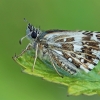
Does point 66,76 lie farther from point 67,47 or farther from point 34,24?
point 34,24

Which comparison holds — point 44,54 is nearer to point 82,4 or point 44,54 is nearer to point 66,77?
point 66,77

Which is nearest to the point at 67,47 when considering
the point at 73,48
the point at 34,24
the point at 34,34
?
the point at 73,48

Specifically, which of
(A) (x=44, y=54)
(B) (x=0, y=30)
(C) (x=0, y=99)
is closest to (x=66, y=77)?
(A) (x=44, y=54)

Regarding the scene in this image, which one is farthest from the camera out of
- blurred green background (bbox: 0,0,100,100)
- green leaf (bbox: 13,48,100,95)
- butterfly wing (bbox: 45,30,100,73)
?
blurred green background (bbox: 0,0,100,100)

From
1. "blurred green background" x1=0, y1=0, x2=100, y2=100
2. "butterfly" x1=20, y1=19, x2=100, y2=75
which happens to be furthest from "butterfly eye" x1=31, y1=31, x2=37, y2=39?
"blurred green background" x1=0, y1=0, x2=100, y2=100

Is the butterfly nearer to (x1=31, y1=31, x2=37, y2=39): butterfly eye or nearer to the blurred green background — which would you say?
(x1=31, y1=31, x2=37, y2=39): butterfly eye

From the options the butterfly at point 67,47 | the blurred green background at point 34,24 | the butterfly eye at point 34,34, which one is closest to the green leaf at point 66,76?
the butterfly at point 67,47
